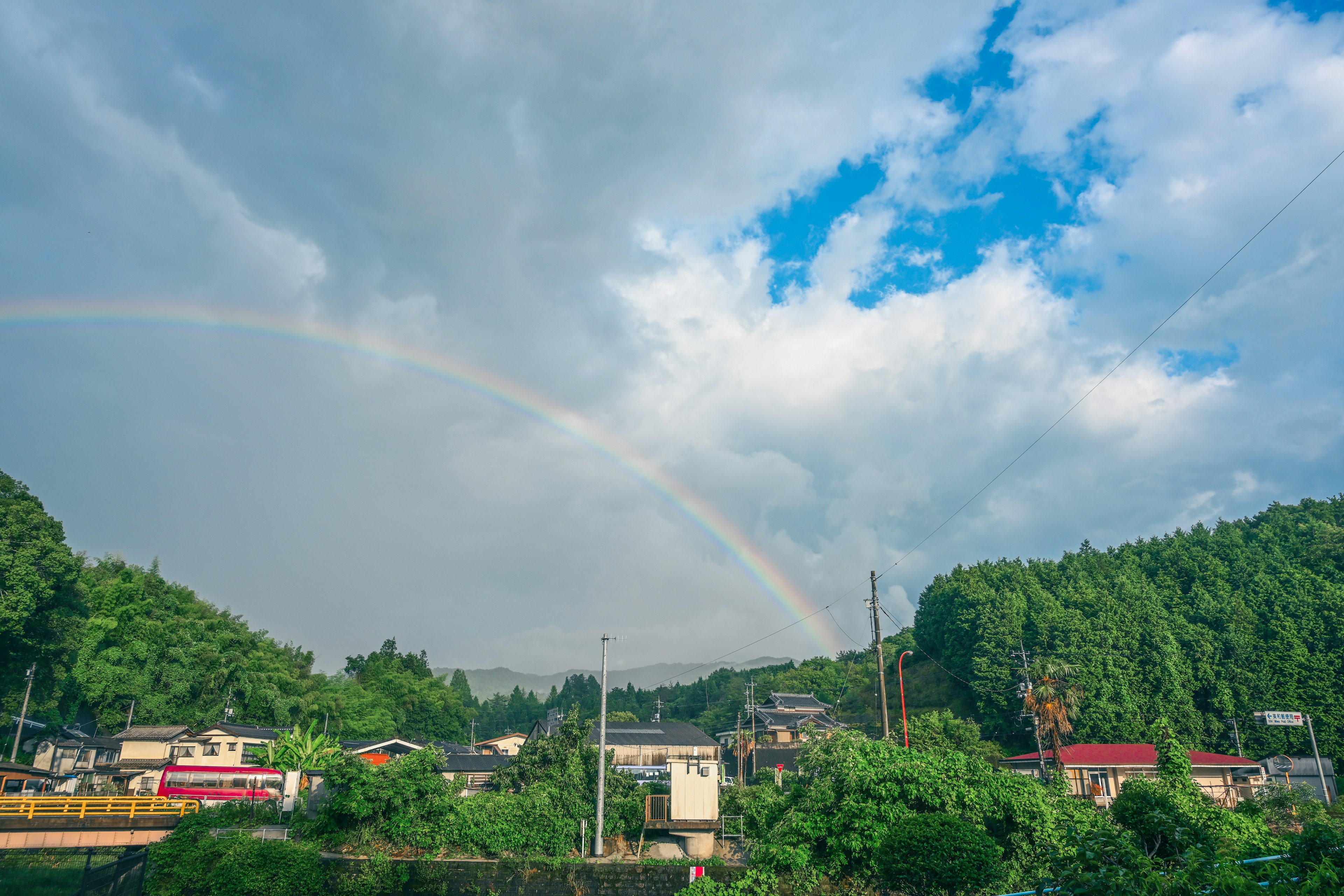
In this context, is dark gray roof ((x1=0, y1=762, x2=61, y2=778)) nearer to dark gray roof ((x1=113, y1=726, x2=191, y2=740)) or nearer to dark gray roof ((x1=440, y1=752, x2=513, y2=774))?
dark gray roof ((x1=113, y1=726, x2=191, y2=740))

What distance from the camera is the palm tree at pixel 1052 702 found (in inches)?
1534

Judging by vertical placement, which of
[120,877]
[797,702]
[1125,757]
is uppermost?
[797,702]

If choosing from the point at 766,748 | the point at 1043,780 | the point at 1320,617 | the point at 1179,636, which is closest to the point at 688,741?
the point at 766,748

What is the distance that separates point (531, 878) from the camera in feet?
80.1

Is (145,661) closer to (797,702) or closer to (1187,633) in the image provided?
(797,702)

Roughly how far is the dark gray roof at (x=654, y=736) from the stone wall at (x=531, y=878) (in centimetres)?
3682

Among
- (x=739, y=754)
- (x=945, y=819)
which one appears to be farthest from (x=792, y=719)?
(x=945, y=819)

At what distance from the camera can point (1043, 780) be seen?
127ft

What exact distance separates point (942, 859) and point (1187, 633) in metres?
61.2

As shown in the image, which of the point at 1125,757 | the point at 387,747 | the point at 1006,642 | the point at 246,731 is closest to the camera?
the point at 1125,757

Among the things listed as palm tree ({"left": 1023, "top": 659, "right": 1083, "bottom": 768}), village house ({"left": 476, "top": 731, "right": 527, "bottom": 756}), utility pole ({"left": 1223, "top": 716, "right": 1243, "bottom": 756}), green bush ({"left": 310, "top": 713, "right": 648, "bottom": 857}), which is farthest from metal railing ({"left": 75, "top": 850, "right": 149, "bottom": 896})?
utility pole ({"left": 1223, "top": 716, "right": 1243, "bottom": 756})

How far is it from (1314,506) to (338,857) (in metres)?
112

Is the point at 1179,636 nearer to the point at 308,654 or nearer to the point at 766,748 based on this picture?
the point at 766,748

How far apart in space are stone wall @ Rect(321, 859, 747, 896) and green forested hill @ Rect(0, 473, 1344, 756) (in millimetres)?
36322
